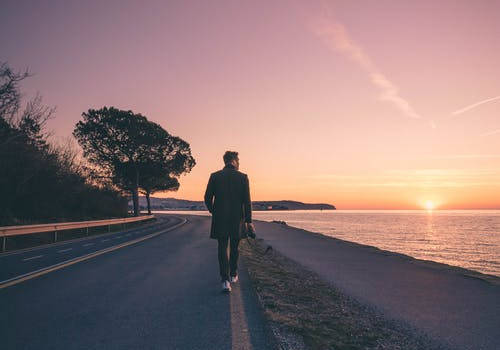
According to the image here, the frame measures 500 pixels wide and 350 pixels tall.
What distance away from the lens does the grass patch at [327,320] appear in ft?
13.6

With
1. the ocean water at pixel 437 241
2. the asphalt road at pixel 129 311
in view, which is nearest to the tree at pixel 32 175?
the asphalt road at pixel 129 311

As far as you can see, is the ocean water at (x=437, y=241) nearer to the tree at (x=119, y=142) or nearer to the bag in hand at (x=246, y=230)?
the bag in hand at (x=246, y=230)

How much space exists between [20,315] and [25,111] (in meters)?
16.1

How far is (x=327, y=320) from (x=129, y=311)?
2684 millimetres

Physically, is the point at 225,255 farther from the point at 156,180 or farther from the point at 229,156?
the point at 156,180

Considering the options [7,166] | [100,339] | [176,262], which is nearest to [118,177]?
[7,166]

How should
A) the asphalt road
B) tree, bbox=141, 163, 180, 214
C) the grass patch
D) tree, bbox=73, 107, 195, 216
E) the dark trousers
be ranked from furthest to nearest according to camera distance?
tree, bbox=141, 163, 180, 214 → tree, bbox=73, 107, 195, 216 → the dark trousers → the grass patch → the asphalt road

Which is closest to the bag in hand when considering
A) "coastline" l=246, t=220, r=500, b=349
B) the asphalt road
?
the asphalt road

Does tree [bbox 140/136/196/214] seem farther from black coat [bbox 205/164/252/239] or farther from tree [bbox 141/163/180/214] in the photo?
black coat [bbox 205/164/252/239]

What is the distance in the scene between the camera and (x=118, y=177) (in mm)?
40750

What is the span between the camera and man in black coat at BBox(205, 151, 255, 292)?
20.6ft

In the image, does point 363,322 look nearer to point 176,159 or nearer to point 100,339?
point 100,339

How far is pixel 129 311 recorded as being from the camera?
5082mm

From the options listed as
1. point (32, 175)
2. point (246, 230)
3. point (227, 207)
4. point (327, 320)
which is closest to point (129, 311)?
point (227, 207)
